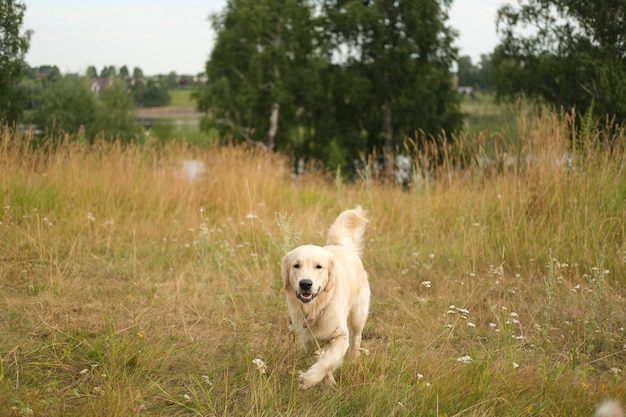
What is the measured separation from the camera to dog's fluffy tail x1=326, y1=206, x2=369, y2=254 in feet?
14.7

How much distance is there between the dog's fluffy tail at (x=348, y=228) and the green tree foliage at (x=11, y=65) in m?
9.74

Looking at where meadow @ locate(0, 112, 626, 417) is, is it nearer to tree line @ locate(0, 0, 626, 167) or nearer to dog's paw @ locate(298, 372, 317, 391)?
dog's paw @ locate(298, 372, 317, 391)

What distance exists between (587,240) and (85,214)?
201 inches

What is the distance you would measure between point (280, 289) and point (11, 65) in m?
13.9

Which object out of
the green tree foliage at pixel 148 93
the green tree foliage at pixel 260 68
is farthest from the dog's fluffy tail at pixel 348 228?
the green tree foliage at pixel 148 93

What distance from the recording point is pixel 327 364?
10.3ft

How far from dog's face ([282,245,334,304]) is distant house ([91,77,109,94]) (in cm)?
3936

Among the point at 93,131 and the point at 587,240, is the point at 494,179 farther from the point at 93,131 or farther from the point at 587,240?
the point at 93,131

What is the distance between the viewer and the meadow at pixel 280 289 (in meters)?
3.04

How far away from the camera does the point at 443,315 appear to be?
4453 mm

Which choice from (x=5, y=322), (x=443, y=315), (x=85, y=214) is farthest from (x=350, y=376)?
(x=85, y=214)

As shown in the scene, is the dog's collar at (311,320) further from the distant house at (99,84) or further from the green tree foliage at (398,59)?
the distant house at (99,84)

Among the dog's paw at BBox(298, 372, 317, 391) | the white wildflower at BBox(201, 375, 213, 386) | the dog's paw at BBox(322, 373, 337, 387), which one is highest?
the dog's paw at BBox(298, 372, 317, 391)

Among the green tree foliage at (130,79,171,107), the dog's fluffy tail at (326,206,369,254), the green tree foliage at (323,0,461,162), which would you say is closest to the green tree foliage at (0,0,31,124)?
the dog's fluffy tail at (326,206,369,254)
